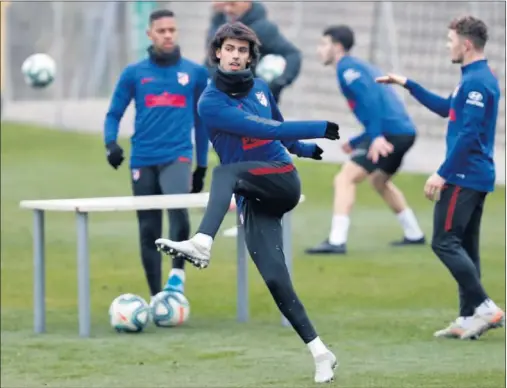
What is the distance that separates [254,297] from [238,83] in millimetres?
4235

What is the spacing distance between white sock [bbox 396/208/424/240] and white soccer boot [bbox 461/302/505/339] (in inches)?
189

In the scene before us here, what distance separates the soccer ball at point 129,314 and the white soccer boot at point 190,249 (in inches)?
103

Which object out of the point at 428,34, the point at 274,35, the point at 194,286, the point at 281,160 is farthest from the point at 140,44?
the point at 281,160

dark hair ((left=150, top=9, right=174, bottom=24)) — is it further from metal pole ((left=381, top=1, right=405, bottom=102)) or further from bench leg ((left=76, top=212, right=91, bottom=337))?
metal pole ((left=381, top=1, right=405, bottom=102))

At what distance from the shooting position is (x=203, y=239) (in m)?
8.27

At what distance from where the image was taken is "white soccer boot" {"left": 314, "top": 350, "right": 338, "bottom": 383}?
8.60 m

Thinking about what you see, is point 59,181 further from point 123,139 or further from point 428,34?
point 428,34

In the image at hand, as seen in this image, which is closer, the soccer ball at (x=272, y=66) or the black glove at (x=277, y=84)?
the black glove at (x=277, y=84)

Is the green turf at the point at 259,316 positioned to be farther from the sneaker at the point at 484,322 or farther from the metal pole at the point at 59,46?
the metal pole at the point at 59,46

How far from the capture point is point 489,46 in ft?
70.7

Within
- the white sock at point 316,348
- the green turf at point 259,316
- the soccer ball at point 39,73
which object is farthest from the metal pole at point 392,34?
the white sock at point 316,348

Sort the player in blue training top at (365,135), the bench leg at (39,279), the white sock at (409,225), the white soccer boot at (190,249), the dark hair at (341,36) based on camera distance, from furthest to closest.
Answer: the white sock at (409,225) → the dark hair at (341,36) → the player in blue training top at (365,135) → the bench leg at (39,279) → the white soccer boot at (190,249)

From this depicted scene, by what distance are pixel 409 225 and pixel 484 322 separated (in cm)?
491

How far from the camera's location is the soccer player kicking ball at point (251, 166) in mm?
8406
